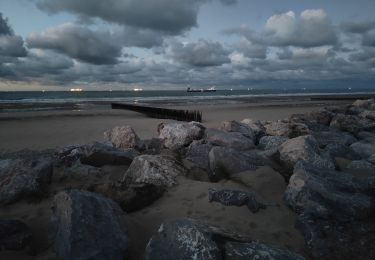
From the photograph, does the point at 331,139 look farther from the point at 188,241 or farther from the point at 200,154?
the point at 188,241

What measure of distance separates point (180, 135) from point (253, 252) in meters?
6.39

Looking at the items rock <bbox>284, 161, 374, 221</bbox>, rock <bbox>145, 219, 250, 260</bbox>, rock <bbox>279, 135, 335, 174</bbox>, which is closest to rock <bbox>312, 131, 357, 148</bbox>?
rock <bbox>279, 135, 335, 174</bbox>

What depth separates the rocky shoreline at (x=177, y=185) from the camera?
10.9 feet

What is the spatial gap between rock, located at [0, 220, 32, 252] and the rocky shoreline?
1 cm

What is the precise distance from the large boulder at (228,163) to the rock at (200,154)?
0.41 metres

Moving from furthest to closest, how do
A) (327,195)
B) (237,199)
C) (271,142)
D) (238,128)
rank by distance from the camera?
1. (238,128)
2. (271,142)
3. (237,199)
4. (327,195)

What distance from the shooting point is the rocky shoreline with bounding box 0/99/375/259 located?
131 inches

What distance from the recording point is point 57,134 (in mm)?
15953

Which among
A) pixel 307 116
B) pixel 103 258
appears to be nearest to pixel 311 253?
pixel 103 258

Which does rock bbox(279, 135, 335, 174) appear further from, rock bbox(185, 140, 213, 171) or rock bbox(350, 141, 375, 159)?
rock bbox(350, 141, 375, 159)

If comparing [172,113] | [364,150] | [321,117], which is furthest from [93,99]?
[364,150]

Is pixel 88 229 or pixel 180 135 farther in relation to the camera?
pixel 180 135

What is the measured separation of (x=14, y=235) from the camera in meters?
4.07

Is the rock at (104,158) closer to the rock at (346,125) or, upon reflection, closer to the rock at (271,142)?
the rock at (271,142)
